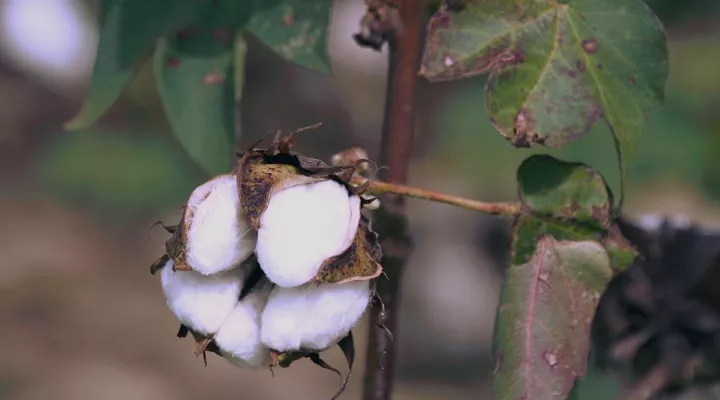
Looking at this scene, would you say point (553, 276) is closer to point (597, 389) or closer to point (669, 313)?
point (669, 313)

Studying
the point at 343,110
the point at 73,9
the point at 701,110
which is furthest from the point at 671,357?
the point at 73,9

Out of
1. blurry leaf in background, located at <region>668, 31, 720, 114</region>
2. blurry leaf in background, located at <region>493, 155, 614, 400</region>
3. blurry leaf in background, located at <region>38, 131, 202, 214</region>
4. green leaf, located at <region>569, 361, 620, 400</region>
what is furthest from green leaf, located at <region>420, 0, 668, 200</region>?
blurry leaf in background, located at <region>38, 131, 202, 214</region>

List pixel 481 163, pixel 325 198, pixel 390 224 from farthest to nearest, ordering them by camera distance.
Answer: pixel 481 163 → pixel 390 224 → pixel 325 198

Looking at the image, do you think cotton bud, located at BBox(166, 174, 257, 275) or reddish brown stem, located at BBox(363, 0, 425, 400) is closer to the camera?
cotton bud, located at BBox(166, 174, 257, 275)

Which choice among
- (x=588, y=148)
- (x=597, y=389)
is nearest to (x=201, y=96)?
(x=597, y=389)

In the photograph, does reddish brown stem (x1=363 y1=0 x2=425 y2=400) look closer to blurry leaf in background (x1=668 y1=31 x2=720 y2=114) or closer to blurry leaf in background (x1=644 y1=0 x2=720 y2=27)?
blurry leaf in background (x1=644 y1=0 x2=720 y2=27)

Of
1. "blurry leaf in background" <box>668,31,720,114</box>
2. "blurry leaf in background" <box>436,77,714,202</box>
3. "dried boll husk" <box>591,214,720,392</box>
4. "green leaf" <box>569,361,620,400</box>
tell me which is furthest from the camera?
"blurry leaf in background" <box>668,31,720,114</box>

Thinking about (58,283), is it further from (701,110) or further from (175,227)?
(175,227)

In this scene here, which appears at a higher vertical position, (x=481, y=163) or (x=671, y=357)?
(x=671, y=357)
